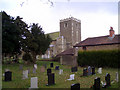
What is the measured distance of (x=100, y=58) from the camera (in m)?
21.7

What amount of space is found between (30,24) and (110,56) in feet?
61.5

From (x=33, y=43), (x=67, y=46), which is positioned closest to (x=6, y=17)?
(x=33, y=43)

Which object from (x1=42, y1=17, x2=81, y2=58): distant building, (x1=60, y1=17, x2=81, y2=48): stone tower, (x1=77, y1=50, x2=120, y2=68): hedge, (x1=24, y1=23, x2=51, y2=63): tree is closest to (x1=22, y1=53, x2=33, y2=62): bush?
(x1=24, y1=23, x2=51, y2=63): tree

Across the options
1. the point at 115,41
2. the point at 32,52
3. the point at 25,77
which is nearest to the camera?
the point at 25,77

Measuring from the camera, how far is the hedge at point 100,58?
20.1 m

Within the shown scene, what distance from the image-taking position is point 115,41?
2198cm

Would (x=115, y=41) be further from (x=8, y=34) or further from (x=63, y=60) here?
(x=8, y=34)

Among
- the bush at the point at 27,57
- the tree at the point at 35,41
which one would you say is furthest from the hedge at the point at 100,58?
the bush at the point at 27,57

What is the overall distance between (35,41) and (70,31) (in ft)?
70.5

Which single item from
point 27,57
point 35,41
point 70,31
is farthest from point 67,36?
point 27,57

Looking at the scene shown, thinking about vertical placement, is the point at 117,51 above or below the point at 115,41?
below

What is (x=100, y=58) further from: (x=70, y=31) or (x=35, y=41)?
(x=70, y=31)

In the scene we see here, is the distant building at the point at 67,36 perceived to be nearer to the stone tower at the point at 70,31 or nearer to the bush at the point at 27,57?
the stone tower at the point at 70,31

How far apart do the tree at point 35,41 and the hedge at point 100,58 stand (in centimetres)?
863
